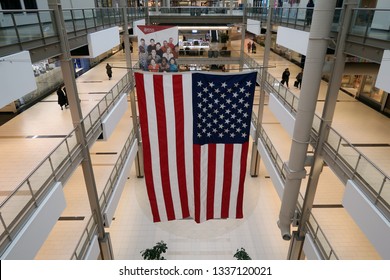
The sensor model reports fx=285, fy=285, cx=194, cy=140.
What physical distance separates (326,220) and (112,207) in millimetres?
7190

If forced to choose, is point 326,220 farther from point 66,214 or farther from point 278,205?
point 66,214

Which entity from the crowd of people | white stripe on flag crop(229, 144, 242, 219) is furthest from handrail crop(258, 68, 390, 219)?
the crowd of people

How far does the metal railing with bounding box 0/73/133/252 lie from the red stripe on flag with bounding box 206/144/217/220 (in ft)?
11.4

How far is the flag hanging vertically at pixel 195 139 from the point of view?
6.10 m

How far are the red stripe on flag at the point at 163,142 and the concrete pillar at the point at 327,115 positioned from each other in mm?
3958

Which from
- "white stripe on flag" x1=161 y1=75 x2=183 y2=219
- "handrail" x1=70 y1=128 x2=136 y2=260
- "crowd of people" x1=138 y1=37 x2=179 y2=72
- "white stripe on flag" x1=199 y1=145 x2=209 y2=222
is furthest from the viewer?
"crowd of people" x1=138 y1=37 x2=179 y2=72

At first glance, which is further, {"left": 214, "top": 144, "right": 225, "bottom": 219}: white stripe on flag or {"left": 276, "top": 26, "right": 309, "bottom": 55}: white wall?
{"left": 276, "top": 26, "right": 309, "bottom": 55}: white wall

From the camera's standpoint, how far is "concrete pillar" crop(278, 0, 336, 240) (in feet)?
20.2

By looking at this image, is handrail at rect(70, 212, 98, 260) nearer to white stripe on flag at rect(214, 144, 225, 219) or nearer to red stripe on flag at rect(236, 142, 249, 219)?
white stripe on flag at rect(214, 144, 225, 219)

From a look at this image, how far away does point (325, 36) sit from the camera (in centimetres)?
623

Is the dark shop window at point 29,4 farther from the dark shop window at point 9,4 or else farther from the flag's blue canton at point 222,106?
the flag's blue canton at point 222,106

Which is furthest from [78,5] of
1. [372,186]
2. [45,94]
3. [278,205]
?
[372,186]

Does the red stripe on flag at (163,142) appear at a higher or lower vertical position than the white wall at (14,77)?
lower

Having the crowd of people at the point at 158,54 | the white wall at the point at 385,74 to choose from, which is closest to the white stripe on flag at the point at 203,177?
the crowd of people at the point at 158,54
